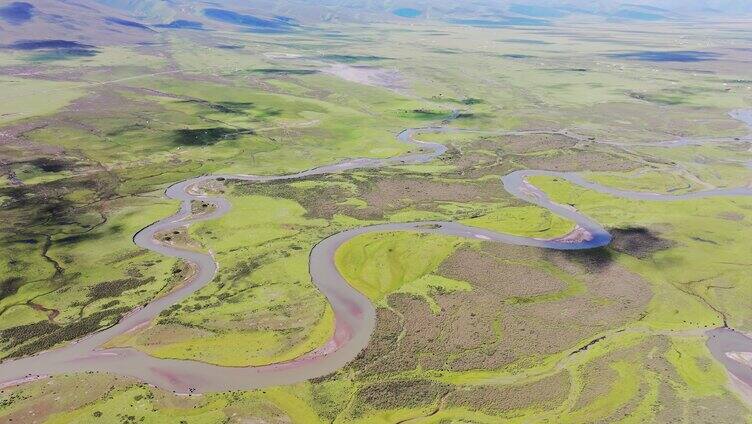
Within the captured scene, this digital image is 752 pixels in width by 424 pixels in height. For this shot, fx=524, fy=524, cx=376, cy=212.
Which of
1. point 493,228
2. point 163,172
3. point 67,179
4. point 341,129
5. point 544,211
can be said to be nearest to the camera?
point 493,228

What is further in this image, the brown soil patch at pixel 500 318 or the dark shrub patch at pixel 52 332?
the brown soil patch at pixel 500 318

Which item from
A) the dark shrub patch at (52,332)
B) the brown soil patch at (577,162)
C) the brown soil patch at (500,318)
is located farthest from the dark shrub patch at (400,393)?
the brown soil patch at (577,162)

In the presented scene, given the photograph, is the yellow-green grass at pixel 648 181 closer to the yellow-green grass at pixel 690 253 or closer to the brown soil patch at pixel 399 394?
the yellow-green grass at pixel 690 253

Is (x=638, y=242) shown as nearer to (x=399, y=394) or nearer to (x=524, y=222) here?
(x=524, y=222)

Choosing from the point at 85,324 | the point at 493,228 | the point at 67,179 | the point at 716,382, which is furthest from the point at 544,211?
the point at 67,179

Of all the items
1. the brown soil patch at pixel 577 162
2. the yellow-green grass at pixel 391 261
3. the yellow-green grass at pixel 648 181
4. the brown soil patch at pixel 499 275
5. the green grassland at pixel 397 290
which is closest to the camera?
the green grassland at pixel 397 290

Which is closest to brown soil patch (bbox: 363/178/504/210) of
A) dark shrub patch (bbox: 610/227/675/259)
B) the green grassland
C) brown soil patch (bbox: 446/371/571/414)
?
the green grassland

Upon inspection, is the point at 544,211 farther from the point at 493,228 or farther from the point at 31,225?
the point at 31,225

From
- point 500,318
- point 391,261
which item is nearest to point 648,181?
point 391,261

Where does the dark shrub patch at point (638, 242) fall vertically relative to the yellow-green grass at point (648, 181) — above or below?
below
